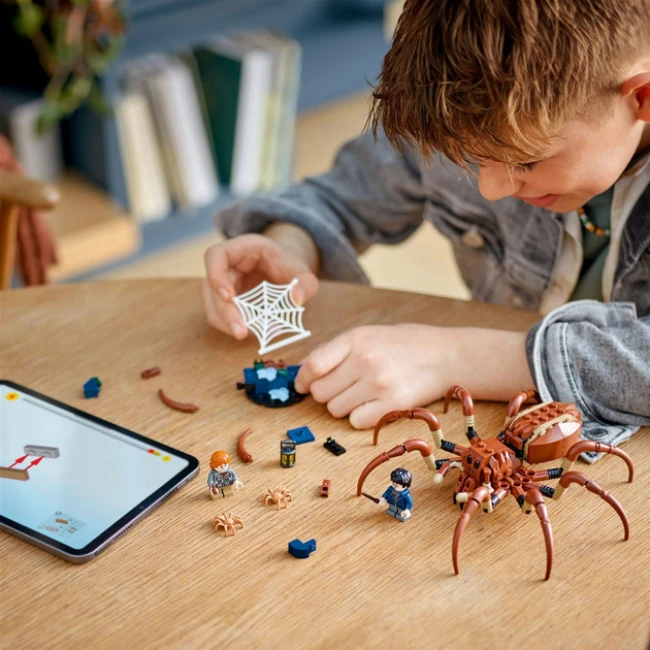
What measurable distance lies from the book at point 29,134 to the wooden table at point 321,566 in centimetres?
150

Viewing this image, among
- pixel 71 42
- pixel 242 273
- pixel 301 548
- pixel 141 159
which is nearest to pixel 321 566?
pixel 301 548

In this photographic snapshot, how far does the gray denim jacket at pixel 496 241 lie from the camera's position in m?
0.94

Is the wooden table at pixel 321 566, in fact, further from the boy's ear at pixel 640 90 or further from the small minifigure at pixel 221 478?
the boy's ear at pixel 640 90

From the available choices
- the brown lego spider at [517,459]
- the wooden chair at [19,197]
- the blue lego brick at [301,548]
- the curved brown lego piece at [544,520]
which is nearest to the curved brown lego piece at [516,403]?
the brown lego spider at [517,459]

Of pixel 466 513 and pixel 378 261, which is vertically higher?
pixel 466 513

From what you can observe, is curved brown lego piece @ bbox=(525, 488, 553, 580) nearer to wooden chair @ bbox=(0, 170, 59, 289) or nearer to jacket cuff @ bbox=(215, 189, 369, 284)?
jacket cuff @ bbox=(215, 189, 369, 284)

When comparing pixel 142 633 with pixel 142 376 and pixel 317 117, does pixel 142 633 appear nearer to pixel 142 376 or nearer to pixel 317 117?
pixel 142 376

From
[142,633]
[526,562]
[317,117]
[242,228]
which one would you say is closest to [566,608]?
[526,562]

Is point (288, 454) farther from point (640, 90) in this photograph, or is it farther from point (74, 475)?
point (640, 90)

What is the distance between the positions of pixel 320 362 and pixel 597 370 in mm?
284

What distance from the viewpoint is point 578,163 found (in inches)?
34.4

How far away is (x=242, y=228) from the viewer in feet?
4.17

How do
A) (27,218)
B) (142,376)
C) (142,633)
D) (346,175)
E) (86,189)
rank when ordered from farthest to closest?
(86,189) < (27,218) < (346,175) < (142,376) < (142,633)

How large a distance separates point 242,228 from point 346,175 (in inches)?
7.0
